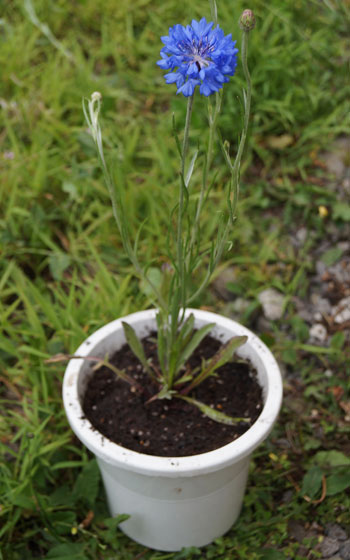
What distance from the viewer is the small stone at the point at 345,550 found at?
4.44ft

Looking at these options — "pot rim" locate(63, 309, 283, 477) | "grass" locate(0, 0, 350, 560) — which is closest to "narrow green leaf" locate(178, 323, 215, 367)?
"pot rim" locate(63, 309, 283, 477)

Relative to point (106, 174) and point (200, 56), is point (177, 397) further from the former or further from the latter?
point (200, 56)

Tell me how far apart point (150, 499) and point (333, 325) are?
885 mm

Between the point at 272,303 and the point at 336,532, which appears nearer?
the point at 336,532

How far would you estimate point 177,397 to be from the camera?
55.4 inches

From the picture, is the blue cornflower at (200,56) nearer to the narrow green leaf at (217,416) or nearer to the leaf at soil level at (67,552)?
the narrow green leaf at (217,416)

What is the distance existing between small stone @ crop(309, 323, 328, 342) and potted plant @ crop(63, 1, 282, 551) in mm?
514

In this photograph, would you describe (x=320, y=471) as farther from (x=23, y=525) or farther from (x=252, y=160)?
(x=252, y=160)

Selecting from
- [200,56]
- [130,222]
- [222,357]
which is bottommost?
[222,357]

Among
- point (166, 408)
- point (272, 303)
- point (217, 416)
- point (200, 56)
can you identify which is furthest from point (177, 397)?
point (200, 56)

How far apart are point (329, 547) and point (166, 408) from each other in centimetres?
50

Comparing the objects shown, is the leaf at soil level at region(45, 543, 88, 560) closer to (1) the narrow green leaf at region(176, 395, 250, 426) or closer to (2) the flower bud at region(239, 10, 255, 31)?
(1) the narrow green leaf at region(176, 395, 250, 426)

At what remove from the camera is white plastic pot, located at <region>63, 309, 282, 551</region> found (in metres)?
1.17

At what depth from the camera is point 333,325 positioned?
190 cm
